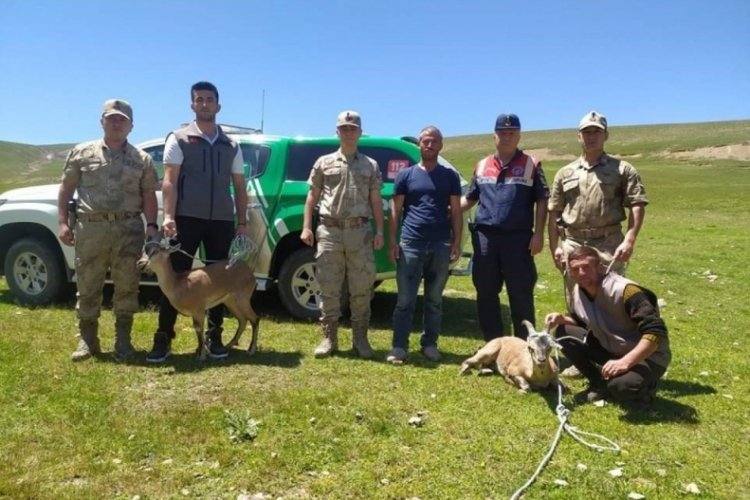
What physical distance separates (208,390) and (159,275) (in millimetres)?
1191

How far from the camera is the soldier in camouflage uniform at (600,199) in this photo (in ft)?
16.6

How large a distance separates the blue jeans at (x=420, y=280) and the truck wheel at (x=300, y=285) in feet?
4.88

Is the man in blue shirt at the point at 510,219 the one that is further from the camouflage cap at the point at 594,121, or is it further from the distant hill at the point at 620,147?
the distant hill at the point at 620,147

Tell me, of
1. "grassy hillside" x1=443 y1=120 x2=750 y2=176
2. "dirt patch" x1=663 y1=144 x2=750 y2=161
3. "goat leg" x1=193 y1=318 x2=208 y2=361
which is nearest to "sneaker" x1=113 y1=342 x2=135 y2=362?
"goat leg" x1=193 y1=318 x2=208 y2=361

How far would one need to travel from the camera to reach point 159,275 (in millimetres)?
5359

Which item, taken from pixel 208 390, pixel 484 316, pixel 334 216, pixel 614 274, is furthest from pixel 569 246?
pixel 208 390

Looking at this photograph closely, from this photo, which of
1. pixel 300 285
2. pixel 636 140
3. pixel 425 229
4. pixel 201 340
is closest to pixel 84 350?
pixel 201 340

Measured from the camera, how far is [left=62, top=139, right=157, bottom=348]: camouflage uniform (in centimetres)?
536

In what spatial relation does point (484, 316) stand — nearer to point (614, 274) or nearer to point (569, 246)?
point (569, 246)

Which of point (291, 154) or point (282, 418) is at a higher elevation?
point (291, 154)

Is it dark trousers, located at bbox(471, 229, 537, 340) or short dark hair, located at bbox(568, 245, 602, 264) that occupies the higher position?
short dark hair, located at bbox(568, 245, 602, 264)

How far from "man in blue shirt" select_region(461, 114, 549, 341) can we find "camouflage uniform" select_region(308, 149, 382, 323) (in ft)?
3.40

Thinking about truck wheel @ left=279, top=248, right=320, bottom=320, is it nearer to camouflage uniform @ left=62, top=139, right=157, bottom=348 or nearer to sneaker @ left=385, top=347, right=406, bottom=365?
sneaker @ left=385, top=347, right=406, bottom=365

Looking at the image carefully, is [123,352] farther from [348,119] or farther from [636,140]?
[636,140]
